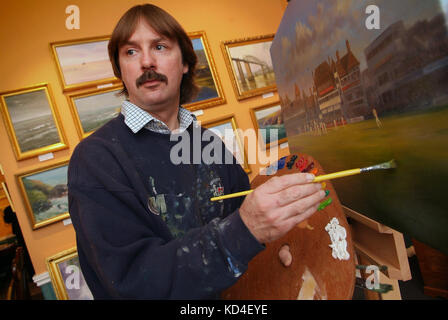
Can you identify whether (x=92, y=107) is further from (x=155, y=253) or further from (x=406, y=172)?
(x=406, y=172)

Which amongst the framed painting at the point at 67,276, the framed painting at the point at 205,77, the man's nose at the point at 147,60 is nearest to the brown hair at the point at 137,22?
the man's nose at the point at 147,60

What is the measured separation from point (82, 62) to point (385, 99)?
2777 millimetres

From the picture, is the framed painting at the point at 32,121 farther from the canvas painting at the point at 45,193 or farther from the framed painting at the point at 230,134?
the framed painting at the point at 230,134

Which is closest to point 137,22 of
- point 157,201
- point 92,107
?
point 157,201

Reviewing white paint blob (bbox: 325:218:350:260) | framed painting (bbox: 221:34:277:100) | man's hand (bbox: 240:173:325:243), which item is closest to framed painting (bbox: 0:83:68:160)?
framed painting (bbox: 221:34:277:100)

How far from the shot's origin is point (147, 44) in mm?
1277

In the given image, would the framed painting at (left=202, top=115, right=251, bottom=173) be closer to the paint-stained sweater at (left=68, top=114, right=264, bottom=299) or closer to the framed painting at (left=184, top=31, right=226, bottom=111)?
the framed painting at (left=184, top=31, right=226, bottom=111)

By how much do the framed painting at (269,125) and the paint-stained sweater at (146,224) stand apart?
203cm

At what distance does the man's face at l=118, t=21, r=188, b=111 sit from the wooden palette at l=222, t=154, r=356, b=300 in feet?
2.40

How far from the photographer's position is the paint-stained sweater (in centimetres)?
72

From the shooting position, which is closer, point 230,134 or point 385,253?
point 385,253

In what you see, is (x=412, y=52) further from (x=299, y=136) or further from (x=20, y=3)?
(x=20, y=3)

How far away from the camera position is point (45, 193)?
2.50m
